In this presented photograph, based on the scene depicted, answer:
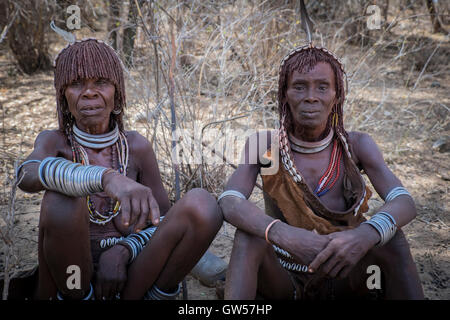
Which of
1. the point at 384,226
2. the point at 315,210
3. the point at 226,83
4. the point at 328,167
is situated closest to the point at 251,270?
the point at 315,210

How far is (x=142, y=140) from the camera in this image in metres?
2.45

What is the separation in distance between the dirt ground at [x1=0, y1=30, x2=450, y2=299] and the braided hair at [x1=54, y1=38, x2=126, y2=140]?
436 mm

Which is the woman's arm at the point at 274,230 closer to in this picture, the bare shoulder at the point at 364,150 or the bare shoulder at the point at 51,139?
the bare shoulder at the point at 364,150

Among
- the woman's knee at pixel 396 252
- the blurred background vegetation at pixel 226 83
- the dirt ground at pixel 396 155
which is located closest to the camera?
the woman's knee at pixel 396 252

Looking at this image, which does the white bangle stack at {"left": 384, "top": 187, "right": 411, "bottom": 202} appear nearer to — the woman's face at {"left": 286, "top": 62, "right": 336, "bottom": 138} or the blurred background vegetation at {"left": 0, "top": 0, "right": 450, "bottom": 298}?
the woman's face at {"left": 286, "top": 62, "right": 336, "bottom": 138}

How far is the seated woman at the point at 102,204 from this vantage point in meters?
1.88

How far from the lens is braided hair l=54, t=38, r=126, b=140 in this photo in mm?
2191

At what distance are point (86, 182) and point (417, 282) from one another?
144 cm

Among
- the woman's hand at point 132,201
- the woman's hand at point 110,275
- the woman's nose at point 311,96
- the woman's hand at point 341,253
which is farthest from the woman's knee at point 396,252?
the woman's hand at point 110,275

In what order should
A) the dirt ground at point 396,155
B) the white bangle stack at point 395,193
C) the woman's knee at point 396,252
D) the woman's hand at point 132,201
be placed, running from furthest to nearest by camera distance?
the dirt ground at point 396,155, the white bangle stack at point 395,193, the woman's knee at point 396,252, the woman's hand at point 132,201

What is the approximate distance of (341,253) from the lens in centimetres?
189
